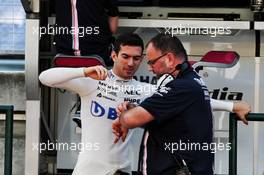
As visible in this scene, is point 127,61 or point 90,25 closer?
point 127,61

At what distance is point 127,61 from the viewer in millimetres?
4230

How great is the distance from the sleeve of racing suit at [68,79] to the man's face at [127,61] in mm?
184

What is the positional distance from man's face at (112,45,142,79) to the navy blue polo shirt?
582mm

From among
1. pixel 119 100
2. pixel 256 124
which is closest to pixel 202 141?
pixel 119 100

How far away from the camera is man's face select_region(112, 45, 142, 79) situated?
13.9 ft

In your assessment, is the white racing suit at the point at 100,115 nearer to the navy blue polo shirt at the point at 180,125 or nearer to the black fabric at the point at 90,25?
the navy blue polo shirt at the point at 180,125

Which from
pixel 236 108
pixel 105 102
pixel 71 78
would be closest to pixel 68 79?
pixel 71 78

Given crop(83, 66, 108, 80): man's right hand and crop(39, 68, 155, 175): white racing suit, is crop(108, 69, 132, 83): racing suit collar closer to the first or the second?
crop(39, 68, 155, 175): white racing suit

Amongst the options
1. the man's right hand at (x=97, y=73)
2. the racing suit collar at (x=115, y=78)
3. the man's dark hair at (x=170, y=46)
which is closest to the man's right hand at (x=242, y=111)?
the man's dark hair at (x=170, y=46)

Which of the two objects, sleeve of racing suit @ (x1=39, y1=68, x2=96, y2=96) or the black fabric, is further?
the black fabric

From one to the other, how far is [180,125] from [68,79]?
82 centimetres

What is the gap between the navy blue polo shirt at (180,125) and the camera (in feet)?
11.8

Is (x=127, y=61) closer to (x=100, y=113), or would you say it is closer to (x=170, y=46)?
(x=100, y=113)

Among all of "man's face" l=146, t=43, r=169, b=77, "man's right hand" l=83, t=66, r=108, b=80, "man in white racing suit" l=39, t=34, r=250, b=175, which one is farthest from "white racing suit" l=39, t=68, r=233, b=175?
"man's face" l=146, t=43, r=169, b=77
